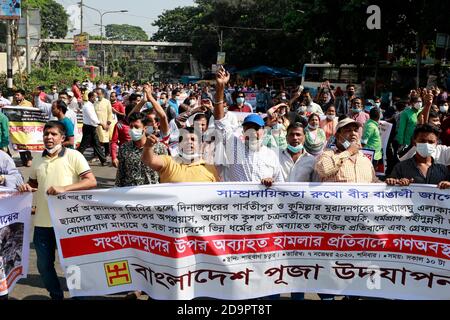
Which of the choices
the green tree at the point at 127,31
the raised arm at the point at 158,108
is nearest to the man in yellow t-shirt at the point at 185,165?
the raised arm at the point at 158,108

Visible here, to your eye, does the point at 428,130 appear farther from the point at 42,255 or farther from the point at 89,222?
the point at 42,255

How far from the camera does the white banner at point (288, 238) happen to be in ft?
13.6

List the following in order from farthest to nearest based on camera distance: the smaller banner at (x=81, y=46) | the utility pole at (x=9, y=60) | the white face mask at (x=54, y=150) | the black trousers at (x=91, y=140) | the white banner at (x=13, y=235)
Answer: the smaller banner at (x=81, y=46) < the utility pole at (x=9, y=60) < the black trousers at (x=91, y=140) < the white face mask at (x=54, y=150) < the white banner at (x=13, y=235)

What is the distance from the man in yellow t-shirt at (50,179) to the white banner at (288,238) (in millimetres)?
314

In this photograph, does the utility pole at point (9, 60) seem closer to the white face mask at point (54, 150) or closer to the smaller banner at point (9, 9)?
the smaller banner at point (9, 9)

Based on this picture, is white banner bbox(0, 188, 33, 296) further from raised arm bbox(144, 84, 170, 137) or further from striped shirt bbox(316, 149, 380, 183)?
striped shirt bbox(316, 149, 380, 183)

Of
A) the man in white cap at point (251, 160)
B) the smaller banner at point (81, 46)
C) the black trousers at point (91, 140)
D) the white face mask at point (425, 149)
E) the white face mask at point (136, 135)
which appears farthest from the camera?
the smaller banner at point (81, 46)

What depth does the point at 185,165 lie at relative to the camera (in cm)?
445

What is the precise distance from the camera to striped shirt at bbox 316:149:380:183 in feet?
14.5

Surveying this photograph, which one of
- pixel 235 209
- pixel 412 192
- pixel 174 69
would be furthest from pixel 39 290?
pixel 174 69

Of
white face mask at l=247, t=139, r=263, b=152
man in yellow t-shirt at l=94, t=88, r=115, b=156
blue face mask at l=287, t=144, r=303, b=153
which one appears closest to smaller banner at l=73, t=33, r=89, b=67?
man in yellow t-shirt at l=94, t=88, r=115, b=156

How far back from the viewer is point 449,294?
163 inches

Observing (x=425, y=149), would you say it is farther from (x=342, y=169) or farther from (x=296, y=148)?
(x=296, y=148)

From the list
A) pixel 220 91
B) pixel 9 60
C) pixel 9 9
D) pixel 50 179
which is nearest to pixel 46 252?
pixel 50 179
